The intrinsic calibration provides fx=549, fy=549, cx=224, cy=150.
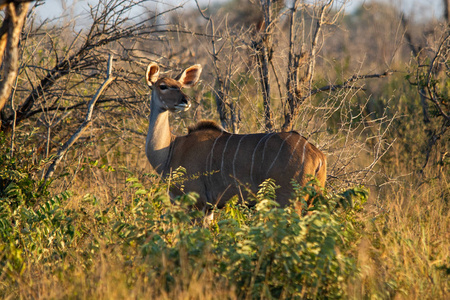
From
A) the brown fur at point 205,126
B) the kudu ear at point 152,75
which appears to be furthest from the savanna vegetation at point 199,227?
the brown fur at point 205,126

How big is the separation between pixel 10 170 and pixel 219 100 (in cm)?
236

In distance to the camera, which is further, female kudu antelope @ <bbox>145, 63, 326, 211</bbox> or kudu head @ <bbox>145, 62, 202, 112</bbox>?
kudu head @ <bbox>145, 62, 202, 112</bbox>

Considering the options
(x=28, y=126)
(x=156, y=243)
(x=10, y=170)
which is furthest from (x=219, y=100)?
(x=156, y=243)

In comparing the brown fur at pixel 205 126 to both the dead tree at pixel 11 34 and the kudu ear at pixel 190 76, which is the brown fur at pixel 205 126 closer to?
the kudu ear at pixel 190 76

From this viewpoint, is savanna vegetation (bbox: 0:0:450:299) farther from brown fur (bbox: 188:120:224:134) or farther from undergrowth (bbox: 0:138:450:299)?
brown fur (bbox: 188:120:224:134)

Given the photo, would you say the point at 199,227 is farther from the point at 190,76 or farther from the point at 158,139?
the point at 190,76

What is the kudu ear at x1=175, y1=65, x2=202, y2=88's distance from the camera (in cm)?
514

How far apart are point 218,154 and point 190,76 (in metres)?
1.06

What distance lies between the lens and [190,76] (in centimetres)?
524

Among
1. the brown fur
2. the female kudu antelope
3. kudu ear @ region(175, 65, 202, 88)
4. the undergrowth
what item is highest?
kudu ear @ region(175, 65, 202, 88)

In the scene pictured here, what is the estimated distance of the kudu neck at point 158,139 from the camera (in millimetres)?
4828

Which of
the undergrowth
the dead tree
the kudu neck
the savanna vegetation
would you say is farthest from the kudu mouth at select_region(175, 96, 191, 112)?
the dead tree

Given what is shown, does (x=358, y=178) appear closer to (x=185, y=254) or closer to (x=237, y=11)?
(x=185, y=254)

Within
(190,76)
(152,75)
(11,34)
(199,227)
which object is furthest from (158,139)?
(11,34)
